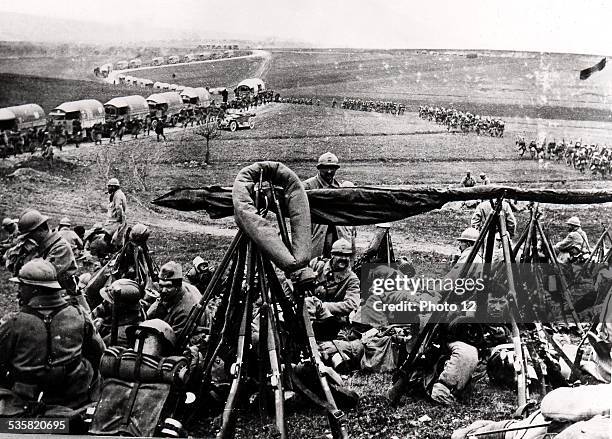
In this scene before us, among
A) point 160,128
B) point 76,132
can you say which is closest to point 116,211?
point 76,132

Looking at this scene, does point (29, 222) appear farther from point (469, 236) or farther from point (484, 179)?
point (484, 179)

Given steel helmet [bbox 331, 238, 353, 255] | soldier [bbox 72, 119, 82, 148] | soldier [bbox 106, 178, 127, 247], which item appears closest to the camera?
steel helmet [bbox 331, 238, 353, 255]

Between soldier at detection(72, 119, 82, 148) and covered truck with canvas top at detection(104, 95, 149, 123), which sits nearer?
soldier at detection(72, 119, 82, 148)

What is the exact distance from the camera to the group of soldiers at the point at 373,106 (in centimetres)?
1038

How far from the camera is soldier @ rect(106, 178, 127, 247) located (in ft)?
30.7

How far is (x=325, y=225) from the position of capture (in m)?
7.51

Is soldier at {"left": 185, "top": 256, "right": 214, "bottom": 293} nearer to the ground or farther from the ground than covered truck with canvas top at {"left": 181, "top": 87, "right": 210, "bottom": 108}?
nearer to the ground

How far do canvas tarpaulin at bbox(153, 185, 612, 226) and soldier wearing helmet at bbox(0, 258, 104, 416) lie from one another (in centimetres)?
115

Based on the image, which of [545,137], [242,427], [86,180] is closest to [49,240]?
[242,427]

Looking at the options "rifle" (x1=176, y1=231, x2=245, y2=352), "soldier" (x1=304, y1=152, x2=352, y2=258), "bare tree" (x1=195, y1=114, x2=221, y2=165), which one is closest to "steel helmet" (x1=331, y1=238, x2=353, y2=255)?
"soldier" (x1=304, y1=152, x2=352, y2=258)

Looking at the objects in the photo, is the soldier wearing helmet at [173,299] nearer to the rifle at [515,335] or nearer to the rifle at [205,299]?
the rifle at [205,299]

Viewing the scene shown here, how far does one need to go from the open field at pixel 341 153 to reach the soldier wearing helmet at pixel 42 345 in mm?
3623

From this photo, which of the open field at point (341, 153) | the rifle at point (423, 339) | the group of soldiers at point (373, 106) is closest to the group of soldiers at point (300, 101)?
the open field at point (341, 153)

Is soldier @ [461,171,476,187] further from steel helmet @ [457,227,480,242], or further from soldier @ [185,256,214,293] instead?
soldier @ [185,256,214,293]
